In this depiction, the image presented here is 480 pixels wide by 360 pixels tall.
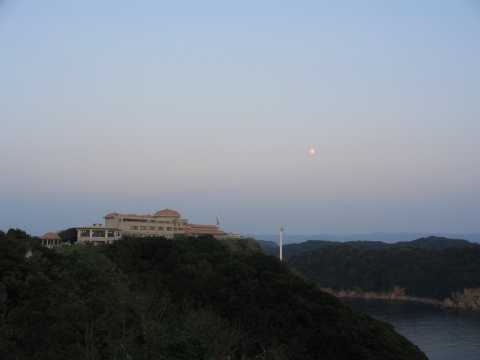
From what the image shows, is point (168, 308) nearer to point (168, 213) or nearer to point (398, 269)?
point (168, 213)

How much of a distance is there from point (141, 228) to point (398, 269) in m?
27.1

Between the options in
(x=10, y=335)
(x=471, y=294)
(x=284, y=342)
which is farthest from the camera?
(x=471, y=294)

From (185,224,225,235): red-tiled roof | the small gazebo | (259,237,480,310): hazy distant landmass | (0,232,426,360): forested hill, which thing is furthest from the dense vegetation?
the small gazebo

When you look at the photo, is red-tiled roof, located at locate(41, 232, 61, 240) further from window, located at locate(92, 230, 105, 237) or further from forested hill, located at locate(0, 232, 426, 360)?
forested hill, located at locate(0, 232, 426, 360)

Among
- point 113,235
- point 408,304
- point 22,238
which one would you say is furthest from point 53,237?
point 408,304

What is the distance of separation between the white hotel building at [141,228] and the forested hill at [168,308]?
470 centimetres

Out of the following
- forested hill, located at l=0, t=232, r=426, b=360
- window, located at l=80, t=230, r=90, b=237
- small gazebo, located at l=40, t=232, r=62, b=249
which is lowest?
forested hill, located at l=0, t=232, r=426, b=360

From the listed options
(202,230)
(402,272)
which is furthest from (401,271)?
(202,230)

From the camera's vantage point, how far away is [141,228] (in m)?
25.3

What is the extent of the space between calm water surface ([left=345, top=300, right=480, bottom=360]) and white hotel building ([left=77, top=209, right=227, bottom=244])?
10.7 meters

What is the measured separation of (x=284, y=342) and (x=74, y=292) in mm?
4783

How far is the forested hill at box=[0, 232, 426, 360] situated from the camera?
7691mm

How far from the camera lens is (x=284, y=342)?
12.4 meters

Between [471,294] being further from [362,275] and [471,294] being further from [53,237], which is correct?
[53,237]
